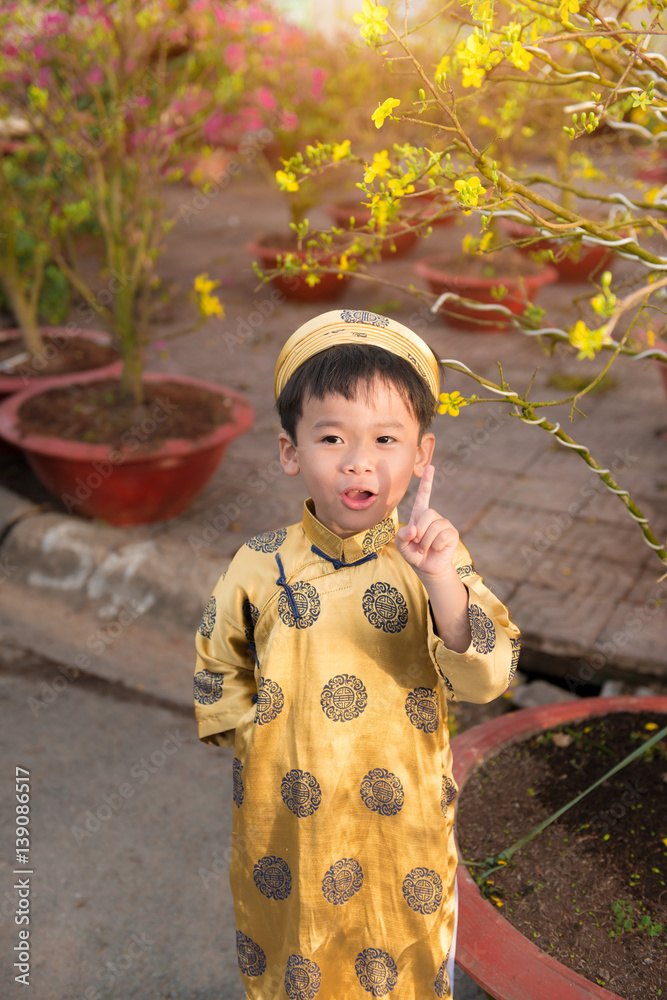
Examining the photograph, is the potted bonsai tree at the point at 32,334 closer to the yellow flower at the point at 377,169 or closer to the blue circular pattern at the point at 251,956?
the yellow flower at the point at 377,169

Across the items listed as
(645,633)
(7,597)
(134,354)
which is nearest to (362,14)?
(645,633)

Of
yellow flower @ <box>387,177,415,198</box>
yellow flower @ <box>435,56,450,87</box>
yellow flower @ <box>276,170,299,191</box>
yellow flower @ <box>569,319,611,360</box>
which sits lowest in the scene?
yellow flower @ <box>276,170,299,191</box>

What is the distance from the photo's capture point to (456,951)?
1.70 meters

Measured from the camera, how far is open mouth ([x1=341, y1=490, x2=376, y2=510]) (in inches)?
56.9

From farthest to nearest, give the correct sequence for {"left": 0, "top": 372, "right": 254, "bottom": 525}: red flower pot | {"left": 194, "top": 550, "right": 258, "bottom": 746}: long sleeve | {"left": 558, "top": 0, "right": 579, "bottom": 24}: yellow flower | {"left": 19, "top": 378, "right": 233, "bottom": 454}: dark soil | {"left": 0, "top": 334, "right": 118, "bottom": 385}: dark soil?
{"left": 0, "top": 334, "right": 118, "bottom": 385}: dark soil, {"left": 19, "top": 378, "right": 233, "bottom": 454}: dark soil, {"left": 0, "top": 372, "right": 254, "bottom": 525}: red flower pot, {"left": 194, "top": 550, "right": 258, "bottom": 746}: long sleeve, {"left": 558, "top": 0, "right": 579, "bottom": 24}: yellow flower

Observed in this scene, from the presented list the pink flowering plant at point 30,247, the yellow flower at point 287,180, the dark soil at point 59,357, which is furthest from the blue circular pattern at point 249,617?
the dark soil at point 59,357

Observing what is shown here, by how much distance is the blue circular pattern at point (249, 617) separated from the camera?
1653 millimetres

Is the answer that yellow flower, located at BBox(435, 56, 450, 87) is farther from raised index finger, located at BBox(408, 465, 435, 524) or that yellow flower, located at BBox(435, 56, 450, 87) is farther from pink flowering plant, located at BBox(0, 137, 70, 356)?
pink flowering plant, located at BBox(0, 137, 70, 356)

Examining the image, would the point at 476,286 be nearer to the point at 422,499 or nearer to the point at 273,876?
the point at 422,499

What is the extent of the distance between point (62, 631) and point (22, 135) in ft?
10.2

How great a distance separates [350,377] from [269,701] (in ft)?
2.03

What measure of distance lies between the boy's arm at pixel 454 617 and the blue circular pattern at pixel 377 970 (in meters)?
0.55

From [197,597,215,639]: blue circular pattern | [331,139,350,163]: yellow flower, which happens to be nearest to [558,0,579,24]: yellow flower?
[331,139,350,163]: yellow flower

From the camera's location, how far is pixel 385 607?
157 centimetres
